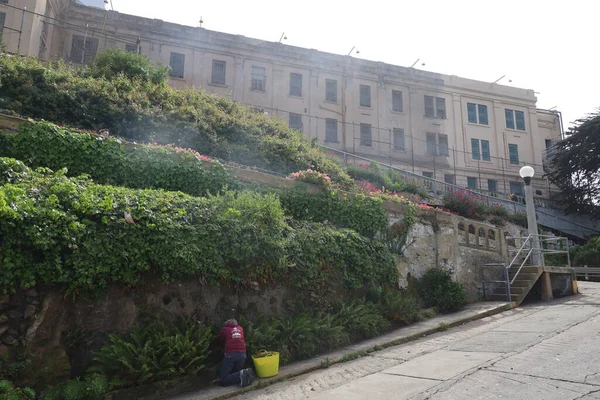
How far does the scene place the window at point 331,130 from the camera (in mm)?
30423

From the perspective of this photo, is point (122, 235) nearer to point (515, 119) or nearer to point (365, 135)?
point (365, 135)

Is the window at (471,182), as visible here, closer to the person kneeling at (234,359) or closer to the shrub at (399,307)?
the shrub at (399,307)

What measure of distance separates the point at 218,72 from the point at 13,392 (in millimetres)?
25606

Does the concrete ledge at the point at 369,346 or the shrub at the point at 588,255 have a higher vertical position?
the shrub at the point at 588,255

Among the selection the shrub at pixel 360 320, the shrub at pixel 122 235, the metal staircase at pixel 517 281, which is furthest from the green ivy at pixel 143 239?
the metal staircase at pixel 517 281

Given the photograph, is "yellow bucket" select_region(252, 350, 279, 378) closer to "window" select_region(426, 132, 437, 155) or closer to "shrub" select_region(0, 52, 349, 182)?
"shrub" select_region(0, 52, 349, 182)

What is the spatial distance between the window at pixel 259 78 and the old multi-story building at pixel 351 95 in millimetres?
65

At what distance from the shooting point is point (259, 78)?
1169 inches

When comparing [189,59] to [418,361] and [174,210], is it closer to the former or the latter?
[174,210]

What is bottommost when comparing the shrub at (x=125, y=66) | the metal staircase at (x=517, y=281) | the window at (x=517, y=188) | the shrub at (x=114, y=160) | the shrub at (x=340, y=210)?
the metal staircase at (x=517, y=281)

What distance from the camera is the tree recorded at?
2915 cm

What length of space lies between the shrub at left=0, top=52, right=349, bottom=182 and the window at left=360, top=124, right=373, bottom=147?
12228mm

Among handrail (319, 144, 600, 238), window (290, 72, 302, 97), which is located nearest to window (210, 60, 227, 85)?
window (290, 72, 302, 97)

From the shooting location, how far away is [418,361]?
7828 millimetres
